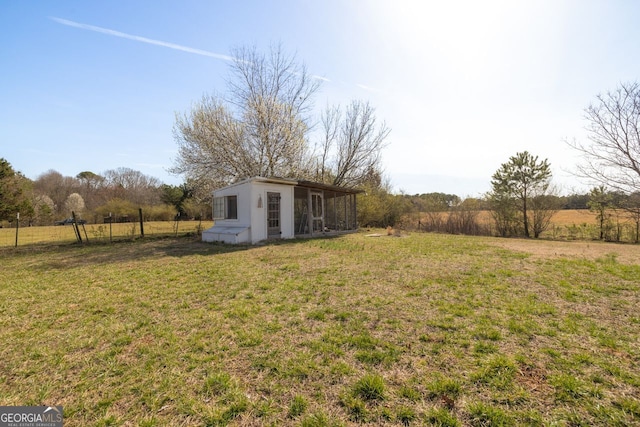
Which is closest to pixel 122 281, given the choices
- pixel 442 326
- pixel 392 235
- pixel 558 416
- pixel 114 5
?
pixel 442 326

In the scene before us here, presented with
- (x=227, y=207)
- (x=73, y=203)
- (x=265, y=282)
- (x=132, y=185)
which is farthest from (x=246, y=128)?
(x=132, y=185)

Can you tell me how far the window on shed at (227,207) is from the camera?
10.8m

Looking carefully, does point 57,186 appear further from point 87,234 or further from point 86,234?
point 86,234

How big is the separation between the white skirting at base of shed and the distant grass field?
14.5 ft

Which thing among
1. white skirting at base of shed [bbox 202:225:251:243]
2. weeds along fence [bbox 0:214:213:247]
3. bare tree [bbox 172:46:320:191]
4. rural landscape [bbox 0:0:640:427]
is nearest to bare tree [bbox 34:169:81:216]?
weeds along fence [bbox 0:214:213:247]

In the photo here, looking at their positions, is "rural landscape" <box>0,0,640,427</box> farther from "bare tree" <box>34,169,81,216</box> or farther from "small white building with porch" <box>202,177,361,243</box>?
"bare tree" <box>34,169,81,216</box>

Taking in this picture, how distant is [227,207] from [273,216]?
6.63 feet

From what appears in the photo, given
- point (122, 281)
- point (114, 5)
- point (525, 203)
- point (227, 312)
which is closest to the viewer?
point (227, 312)

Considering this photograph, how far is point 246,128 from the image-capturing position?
1353 cm

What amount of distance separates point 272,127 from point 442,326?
12.7 metres

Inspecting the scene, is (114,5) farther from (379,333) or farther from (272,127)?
(379,333)

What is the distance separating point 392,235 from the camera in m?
12.2

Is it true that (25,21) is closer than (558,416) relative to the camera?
No

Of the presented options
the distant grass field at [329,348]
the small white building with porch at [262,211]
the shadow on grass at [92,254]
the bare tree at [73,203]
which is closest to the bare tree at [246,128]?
the small white building with porch at [262,211]
